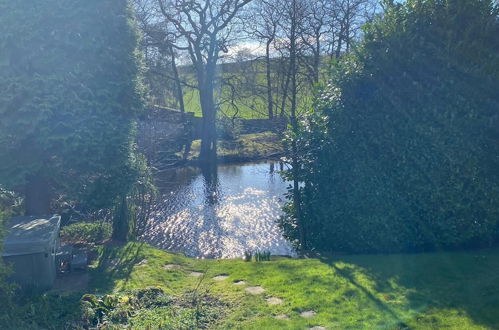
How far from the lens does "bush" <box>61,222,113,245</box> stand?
34.7 feet

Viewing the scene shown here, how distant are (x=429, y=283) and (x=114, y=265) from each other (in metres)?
5.77

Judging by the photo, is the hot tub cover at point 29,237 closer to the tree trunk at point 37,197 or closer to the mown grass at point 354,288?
the mown grass at point 354,288

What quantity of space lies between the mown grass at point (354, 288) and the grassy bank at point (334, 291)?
0.04 feet

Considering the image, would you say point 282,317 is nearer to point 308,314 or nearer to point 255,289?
point 308,314

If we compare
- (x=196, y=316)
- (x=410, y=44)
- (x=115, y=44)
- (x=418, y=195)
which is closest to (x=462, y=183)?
(x=418, y=195)

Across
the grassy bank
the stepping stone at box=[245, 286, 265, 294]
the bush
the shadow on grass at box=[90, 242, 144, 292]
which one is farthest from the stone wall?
the stepping stone at box=[245, 286, 265, 294]

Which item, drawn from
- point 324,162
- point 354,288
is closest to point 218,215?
point 324,162

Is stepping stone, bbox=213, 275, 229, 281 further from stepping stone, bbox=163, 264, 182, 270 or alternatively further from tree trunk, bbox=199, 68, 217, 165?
tree trunk, bbox=199, 68, 217, 165

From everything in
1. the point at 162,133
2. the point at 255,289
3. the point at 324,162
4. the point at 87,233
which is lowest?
the point at 87,233

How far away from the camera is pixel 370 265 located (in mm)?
7375

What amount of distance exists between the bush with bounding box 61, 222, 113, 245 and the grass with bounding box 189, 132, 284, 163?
556 inches

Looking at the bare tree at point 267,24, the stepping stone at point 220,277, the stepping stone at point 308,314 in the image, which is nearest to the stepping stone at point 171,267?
the stepping stone at point 220,277

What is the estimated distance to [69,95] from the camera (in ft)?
26.9

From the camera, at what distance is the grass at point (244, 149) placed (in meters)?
26.2
